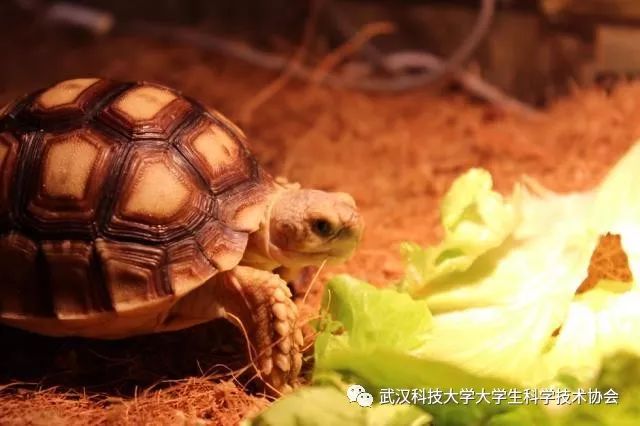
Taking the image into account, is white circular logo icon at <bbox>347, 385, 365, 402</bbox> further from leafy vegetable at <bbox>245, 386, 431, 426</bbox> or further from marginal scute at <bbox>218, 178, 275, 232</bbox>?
marginal scute at <bbox>218, 178, 275, 232</bbox>

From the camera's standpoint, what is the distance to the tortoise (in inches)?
83.3

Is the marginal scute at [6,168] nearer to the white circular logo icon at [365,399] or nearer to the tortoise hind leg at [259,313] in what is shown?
the tortoise hind leg at [259,313]

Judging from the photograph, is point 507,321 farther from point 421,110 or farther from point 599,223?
point 421,110

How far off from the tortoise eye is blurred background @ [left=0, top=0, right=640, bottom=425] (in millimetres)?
427

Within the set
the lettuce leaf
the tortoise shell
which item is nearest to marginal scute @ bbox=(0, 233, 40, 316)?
the tortoise shell

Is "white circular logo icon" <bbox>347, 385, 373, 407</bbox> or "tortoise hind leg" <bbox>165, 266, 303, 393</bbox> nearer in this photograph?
"white circular logo icon" <bbox>347, 385, 373, 407</bbox>

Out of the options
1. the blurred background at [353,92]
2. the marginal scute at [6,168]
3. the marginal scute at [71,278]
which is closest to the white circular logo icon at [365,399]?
the blurred background at [353,92]

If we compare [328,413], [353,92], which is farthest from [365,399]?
[353,92]

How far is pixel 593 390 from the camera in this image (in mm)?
1788

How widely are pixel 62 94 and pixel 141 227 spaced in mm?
527

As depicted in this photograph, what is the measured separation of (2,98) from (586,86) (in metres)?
3.40

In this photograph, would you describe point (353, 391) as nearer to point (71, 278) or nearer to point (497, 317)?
point (497, 317)

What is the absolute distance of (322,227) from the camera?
2189 mm

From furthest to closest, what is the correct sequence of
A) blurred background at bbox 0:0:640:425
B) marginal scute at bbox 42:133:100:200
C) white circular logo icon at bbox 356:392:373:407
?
blurred background at bbox 0:0:640:425 < marginal scute at bbox 42:133:100:200 < white circular logo icon at bbox 356:392:373:407
